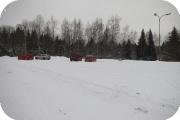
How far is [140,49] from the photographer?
2.54m

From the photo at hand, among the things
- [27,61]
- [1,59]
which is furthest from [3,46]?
[27,61]

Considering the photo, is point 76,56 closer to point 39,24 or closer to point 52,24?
point 52,24

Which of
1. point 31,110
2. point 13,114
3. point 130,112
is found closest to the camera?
point 130,112

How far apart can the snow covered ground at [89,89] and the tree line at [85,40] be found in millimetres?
120

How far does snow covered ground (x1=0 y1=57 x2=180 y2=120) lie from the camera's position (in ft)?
8.02

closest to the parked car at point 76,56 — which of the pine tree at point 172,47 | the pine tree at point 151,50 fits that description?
the pine tree at point 151,50

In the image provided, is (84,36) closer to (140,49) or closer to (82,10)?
(82,10)

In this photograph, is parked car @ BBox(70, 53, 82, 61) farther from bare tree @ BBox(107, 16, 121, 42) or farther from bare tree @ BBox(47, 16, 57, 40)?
bare tree @ BBox(107, 16, 121, 42)

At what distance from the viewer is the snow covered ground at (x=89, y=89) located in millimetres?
2443

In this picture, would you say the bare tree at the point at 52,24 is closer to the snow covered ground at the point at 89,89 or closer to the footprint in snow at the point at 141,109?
the snow covered ground at the point at 89,89

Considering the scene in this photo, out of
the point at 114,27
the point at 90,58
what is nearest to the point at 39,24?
the point at 90,58

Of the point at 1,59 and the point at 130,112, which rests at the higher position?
the point at 1,59

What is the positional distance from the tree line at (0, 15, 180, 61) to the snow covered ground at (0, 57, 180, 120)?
120mm

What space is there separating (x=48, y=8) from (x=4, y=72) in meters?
1.03
